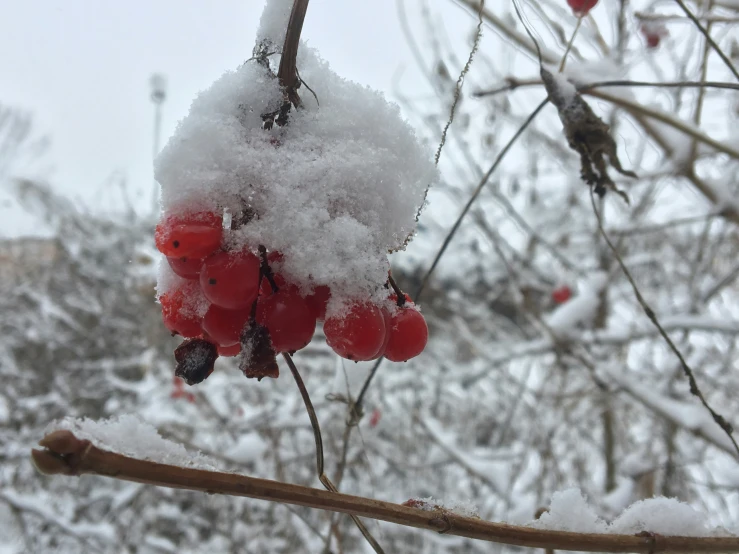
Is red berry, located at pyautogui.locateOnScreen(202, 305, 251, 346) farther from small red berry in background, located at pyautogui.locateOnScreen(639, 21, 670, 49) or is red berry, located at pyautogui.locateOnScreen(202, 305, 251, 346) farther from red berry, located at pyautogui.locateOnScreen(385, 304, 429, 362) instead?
small red berry in background, located at pyautogui.locateOnScreen(639, 21, 670, 49)

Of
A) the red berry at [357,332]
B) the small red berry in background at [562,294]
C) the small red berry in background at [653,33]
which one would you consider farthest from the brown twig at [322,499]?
the small red berry in background at [562,294]

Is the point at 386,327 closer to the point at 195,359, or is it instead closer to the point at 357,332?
the point at 357,332

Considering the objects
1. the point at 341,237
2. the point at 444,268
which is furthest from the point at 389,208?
the point at 444,268

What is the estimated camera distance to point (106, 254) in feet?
14.5

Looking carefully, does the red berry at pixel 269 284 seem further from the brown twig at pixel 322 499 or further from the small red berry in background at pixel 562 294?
the small red berry in background at pixel 562 294

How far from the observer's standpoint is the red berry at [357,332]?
41cm

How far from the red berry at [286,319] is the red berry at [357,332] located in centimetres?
2

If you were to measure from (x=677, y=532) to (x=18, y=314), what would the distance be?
474 centimetres

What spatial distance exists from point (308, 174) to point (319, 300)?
12cm

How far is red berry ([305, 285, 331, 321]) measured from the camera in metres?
0.45

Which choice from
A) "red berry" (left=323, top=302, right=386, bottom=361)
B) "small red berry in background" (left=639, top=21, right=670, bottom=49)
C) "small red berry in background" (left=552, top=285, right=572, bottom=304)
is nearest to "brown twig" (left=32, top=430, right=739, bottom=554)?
"red berry" (left=323, top=302, right=386, bottom=361)

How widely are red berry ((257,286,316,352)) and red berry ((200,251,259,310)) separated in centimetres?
2

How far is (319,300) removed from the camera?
1.48ft

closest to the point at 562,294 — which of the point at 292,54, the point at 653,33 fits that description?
the point at 653,33
